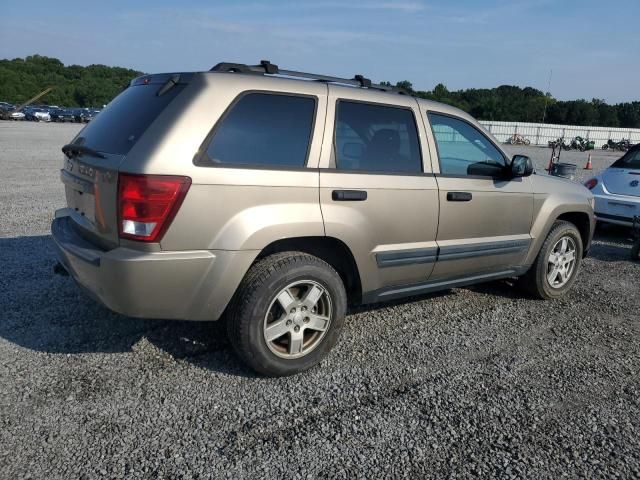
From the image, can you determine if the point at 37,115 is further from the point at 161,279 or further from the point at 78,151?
the point at 161,279

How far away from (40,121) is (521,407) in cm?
5009

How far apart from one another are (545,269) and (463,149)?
5.27ft

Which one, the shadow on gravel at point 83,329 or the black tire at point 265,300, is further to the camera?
the shadow on gravel at point 83,329

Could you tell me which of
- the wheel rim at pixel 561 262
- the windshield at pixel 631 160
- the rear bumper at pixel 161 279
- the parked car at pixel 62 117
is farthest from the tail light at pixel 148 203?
the parked car at pixel 62 117

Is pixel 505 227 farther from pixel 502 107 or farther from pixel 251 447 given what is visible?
pixel 502 107

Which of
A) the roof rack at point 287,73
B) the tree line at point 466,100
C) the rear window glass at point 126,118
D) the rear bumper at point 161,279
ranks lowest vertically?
the rear bumper at point 161,279

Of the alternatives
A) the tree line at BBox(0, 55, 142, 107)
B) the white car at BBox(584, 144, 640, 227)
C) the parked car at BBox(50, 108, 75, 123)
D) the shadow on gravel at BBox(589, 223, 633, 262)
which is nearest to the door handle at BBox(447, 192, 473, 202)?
the shadow on gravel at BBox(589, 223, 633, 262)

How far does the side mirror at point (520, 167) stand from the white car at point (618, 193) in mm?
4218

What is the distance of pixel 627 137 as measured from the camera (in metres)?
56.1

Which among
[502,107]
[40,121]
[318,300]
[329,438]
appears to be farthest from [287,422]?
[502,107]

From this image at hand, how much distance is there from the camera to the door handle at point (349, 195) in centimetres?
331

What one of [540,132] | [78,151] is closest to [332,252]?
[78,151]

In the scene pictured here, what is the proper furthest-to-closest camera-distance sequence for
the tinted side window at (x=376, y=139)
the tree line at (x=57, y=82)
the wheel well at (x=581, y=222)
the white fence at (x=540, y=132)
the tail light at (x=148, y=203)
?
the tree line at (x=57, y=82) → the white fence at (x=540, y=132) → the wheel well at (x=581, y=222) → the tinted side window at (x=376, y=139) → the tail light at (x=148, y=203)

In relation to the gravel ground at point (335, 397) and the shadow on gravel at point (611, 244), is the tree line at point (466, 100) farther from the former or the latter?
the gravel ground at point (335, 397)
